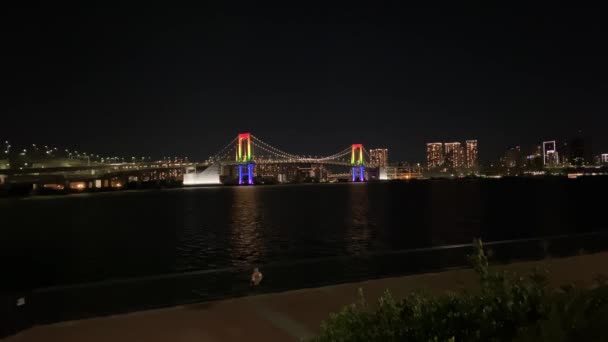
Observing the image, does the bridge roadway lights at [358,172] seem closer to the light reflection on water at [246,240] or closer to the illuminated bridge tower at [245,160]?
the illuminated bridge tower at [245,160]

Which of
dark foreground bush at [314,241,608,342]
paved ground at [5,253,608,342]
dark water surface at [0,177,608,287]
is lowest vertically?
dark water surface at [0,177,608,287]

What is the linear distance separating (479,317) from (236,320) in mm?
2801

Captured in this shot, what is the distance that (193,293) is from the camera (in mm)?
5273

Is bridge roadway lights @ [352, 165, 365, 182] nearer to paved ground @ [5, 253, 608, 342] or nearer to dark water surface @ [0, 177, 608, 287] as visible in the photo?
dark water surface @ [0, 177, 608, 287]

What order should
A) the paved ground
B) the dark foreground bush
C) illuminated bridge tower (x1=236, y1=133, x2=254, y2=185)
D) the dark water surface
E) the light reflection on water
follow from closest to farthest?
1. the dark foreground bush
2. the paved ground
3. the dark water surface
4. the light reflection on water
5. illuminated bridge tower (x1=236, y1=133, x2=254, y2=185)

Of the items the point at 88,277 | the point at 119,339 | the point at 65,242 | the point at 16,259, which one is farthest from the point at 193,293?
the point at 65,242

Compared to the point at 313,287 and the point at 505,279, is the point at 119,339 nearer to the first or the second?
the point at 313,287

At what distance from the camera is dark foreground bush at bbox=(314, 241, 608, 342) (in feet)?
6.64

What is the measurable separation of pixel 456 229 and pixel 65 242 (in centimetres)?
2152

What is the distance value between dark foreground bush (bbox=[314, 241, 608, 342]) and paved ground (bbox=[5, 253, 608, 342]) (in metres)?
1.86

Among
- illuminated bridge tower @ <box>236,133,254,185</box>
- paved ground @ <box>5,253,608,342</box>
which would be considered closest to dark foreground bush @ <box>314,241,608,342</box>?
paved ground @ <box>5,253,608,342</box>

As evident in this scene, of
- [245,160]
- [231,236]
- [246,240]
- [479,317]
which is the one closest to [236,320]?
[479,317]

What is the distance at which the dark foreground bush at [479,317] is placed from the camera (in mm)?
2023

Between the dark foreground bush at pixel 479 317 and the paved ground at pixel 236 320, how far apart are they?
6.09ft
